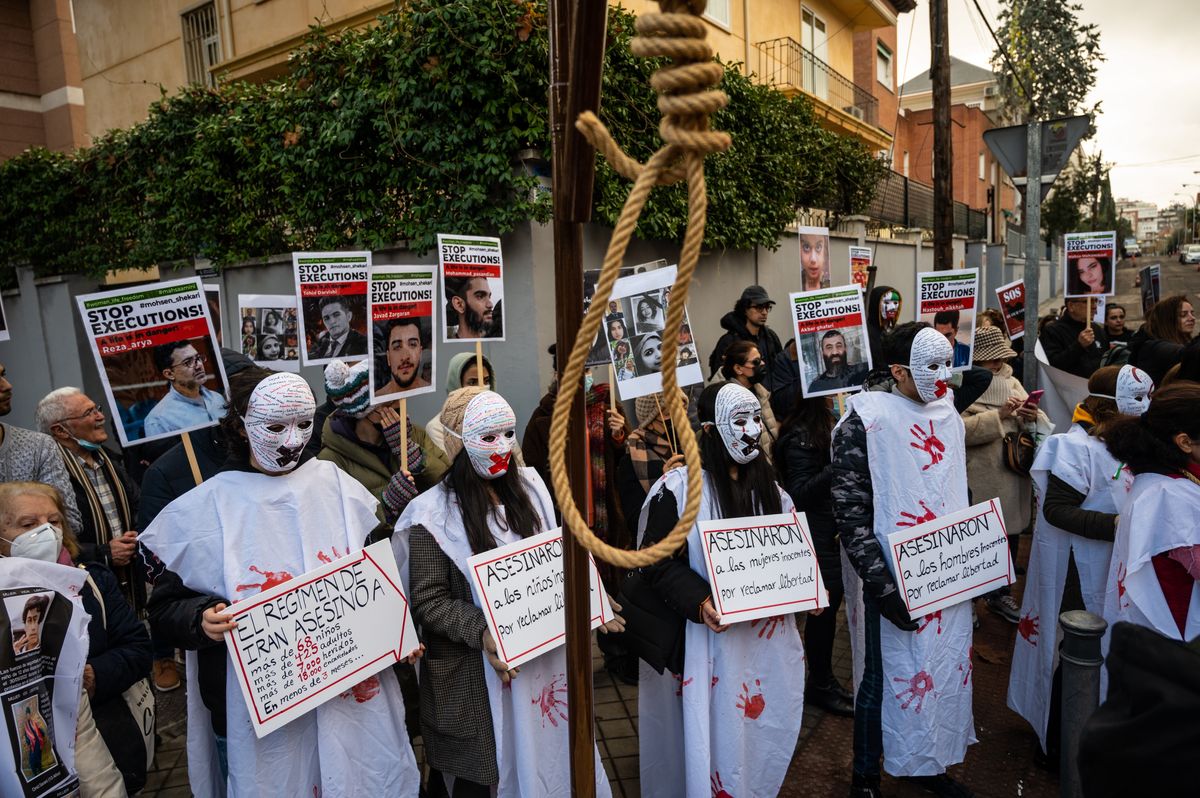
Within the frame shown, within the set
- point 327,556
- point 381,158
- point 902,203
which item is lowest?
point 327,556

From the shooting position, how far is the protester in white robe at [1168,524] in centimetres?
298

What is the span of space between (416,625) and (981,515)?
251cm

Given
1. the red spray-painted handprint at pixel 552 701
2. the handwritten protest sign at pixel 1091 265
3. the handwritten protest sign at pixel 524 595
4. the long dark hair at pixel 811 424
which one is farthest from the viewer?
the handwritten protest sign at pixel 1091 265

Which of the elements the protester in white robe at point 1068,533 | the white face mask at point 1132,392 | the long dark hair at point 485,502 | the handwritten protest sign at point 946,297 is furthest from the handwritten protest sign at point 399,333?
the handwritten protest sign at point 946,297

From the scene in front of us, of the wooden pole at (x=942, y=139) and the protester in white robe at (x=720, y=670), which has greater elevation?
the wooden pole at (x=942, y=139)

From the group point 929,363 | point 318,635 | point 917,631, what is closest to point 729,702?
point 917,631

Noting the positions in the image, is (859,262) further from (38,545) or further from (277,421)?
(38,545)

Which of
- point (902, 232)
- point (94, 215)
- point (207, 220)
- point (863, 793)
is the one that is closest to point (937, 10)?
point (902, 232)

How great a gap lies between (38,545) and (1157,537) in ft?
13.1

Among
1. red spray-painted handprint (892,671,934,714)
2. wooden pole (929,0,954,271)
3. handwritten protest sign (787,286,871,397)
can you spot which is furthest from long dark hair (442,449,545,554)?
wooden pole (929,0,954,271)

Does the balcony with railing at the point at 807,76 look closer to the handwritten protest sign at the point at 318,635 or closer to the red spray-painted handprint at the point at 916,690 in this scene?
the red spray-painted handprint at the point at 916,690

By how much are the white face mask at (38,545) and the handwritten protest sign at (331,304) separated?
1.53 metres

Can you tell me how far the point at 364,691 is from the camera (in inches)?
112

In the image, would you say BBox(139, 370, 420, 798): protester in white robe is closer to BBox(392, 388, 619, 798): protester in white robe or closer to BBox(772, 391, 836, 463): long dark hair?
BBox(392, 388, 619, 798): protester in white robe
